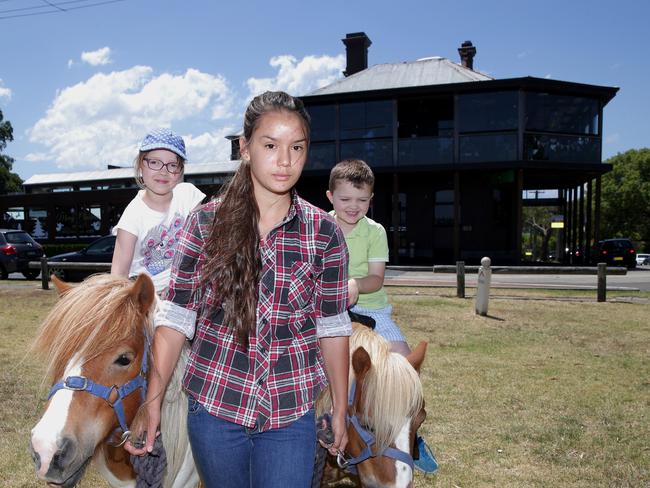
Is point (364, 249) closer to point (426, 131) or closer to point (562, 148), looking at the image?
point (562, 148)

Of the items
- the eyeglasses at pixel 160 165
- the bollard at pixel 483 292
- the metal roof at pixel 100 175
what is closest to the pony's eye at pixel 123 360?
the eyeglasses at pixel 160 165

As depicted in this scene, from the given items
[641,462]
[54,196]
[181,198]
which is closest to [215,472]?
[181,198]

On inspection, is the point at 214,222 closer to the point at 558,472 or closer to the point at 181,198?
the point at 181,198

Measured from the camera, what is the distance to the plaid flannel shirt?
1677 mm

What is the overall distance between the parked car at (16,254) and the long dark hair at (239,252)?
Result: 1790cm

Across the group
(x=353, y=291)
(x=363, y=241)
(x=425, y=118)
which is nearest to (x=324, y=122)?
(x=425, y=118)

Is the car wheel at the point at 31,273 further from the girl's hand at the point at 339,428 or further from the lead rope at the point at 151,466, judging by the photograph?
the girl's hand at the point at 339,428

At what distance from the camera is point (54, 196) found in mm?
31047

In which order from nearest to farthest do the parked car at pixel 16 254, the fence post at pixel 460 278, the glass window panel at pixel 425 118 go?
the fence post at pixel 460 278 < the parked car at pixel 16 254 < the glass window panel at pixel 425 118

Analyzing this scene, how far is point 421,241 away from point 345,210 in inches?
852

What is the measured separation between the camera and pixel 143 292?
76.5 inches

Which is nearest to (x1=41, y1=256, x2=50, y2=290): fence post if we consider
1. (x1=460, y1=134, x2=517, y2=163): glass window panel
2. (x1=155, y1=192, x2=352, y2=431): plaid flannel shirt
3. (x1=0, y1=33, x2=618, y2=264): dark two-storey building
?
(x1=0, y1=33, x2=618, y2=264): dark two-storey building

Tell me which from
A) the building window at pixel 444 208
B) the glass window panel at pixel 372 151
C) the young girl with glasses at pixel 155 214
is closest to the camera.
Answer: the young girl with glasses at pixel 155 214

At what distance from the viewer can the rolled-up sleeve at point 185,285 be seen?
5.66 ft
